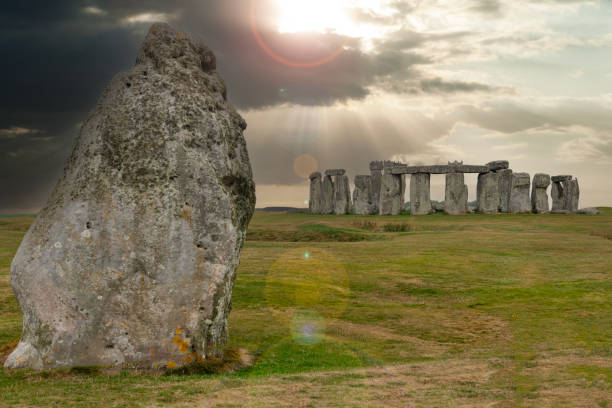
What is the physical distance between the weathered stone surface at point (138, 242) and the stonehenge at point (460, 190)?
39.3 meters

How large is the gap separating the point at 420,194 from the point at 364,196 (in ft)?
17.8

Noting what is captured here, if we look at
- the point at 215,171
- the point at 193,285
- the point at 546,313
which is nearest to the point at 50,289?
the point at 193,285

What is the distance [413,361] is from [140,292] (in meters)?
4.26

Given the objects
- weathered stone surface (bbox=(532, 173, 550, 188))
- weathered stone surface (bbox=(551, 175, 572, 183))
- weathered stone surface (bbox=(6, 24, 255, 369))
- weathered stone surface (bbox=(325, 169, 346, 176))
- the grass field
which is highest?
weathered stone surface (bbox=(325, 169, 346, 176))

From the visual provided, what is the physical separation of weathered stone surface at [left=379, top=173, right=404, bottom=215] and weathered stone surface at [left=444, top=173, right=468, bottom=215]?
4.02 meters

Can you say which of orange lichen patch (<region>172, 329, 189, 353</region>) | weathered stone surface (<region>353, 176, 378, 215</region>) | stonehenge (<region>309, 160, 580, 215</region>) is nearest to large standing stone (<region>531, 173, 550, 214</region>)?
stonehenge (<region>309, 160, 580, 215</region>)

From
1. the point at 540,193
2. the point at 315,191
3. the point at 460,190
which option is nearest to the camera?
the point at 460,190

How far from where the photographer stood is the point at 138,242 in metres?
7.38

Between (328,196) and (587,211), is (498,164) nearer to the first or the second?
(587,211)

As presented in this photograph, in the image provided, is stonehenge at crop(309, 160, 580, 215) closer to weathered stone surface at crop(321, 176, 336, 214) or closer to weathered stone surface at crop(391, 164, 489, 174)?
weathered stone surface at crop(391, 164, 489, 174)

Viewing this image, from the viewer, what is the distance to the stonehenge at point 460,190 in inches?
1796

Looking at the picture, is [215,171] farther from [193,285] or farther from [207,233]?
[193,285]

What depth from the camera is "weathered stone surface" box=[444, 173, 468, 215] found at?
45188 millimetres

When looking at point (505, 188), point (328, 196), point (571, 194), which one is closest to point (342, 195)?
point (328, 196)
